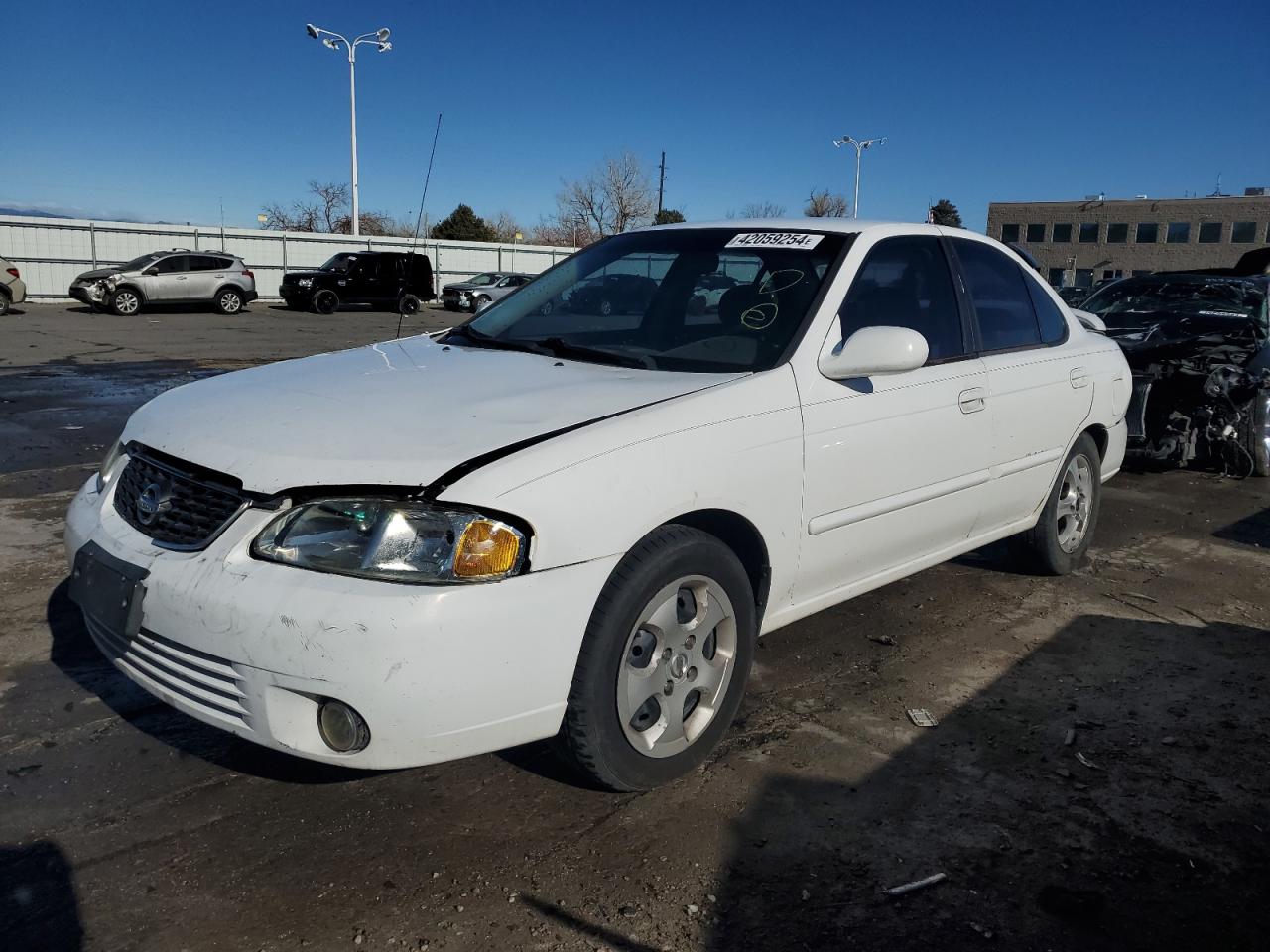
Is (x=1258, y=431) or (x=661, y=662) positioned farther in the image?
(x=1258, y=431)

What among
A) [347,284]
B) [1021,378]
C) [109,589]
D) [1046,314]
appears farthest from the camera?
[347,284]

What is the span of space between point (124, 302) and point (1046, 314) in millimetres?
24116

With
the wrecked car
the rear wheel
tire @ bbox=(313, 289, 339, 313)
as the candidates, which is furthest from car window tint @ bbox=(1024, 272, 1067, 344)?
tire @ bbox=(313, 289, 339, 313)

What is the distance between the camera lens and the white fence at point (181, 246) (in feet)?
91.0

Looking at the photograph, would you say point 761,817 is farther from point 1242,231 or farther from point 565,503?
point 1242,231

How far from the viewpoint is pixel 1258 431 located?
7617mm

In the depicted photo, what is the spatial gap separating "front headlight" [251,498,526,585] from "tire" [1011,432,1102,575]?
3239mm

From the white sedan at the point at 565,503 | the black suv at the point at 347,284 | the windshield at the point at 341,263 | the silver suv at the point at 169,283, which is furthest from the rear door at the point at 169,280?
the white sedan at the point at 565,503

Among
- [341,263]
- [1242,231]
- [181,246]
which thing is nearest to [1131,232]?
[1242,231]

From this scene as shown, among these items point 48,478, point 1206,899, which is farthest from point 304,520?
point 48,478

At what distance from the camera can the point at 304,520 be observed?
245 cm

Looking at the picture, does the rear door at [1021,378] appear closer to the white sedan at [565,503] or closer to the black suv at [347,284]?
the white sedan at [565,503]

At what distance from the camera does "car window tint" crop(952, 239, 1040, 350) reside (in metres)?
4.23

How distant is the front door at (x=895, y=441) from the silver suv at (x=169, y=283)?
955 inches
